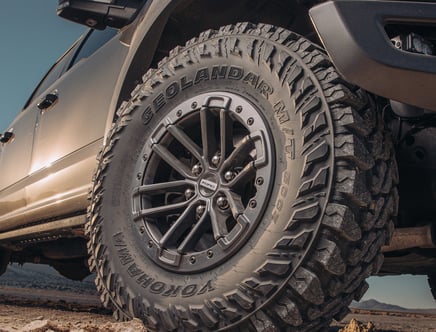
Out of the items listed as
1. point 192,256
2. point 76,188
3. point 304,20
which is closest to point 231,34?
point 304,20

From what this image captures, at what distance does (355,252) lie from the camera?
142cm

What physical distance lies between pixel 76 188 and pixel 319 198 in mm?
1645

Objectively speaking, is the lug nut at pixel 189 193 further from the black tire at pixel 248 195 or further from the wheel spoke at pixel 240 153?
the wheel spoke at pixel 240 153

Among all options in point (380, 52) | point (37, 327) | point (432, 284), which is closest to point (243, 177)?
point (380, 52)

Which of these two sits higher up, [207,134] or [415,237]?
[207,134]

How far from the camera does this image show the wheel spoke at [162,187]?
1789mm

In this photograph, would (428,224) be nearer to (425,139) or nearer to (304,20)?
(425,139)

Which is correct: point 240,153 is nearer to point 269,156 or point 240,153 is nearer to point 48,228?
point 269,156

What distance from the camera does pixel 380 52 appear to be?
1.33 meters

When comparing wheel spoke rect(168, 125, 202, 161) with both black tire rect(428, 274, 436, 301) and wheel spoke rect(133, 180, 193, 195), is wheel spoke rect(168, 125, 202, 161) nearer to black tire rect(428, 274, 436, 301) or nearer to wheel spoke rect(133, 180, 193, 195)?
wheel spoke rect(133, 180, 193, 195)

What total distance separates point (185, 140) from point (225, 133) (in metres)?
0.17

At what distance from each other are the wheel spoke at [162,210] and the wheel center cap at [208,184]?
7 centimetres

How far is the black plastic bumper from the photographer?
1331mm

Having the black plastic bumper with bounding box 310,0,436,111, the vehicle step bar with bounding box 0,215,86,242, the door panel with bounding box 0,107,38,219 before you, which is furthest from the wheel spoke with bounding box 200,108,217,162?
the door panel with bounding box 0,107,38,219
